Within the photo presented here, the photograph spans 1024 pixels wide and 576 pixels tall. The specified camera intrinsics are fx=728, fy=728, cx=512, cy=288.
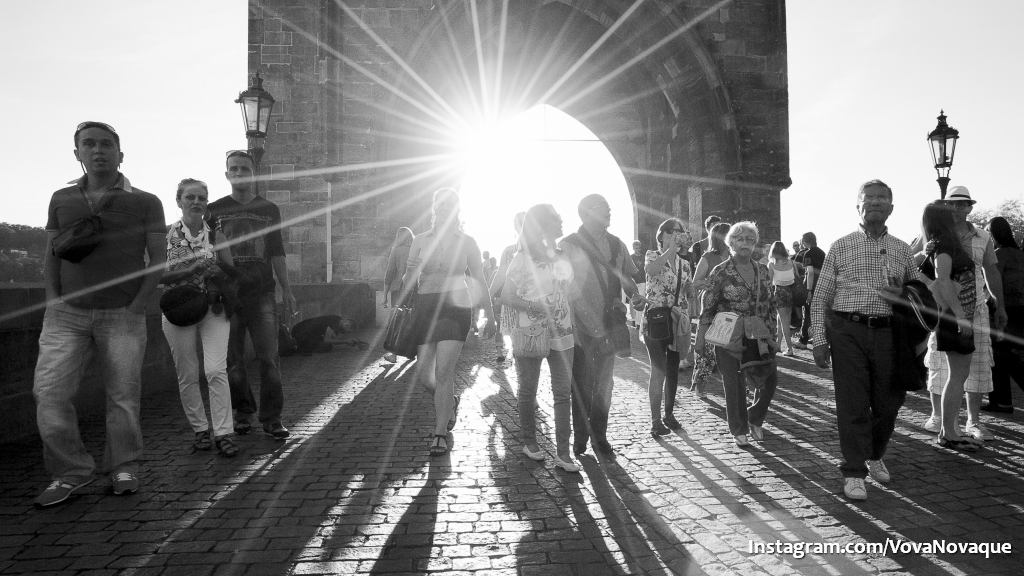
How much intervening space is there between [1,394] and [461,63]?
12587 mm

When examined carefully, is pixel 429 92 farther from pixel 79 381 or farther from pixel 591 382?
pixel 79 381

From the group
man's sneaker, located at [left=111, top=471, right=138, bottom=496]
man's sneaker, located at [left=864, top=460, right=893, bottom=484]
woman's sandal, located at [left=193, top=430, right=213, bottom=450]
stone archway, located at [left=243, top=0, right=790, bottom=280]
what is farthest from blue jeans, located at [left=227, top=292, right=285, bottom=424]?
stone archway, located at [left=243, top=0, right=790, bottom=280]

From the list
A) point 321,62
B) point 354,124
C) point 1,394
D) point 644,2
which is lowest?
point 1,394

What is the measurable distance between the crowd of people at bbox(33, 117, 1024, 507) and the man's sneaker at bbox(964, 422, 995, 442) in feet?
0.12

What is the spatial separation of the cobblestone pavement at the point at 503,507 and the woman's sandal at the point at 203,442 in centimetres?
14

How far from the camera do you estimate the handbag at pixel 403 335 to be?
15.8ft

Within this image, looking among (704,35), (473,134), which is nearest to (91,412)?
(704,35)

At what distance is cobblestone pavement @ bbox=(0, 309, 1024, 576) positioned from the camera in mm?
2859

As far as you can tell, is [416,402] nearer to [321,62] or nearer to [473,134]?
[321,62]

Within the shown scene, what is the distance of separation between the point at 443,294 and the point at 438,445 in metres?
0.97

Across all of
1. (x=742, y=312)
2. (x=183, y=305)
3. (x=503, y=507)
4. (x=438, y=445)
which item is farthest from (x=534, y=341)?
(x=183, y=305)

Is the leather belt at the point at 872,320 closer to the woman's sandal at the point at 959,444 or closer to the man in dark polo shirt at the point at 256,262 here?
the woman's sandal at the point at 959,444

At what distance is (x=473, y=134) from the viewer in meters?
20.3

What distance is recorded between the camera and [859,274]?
395cm
